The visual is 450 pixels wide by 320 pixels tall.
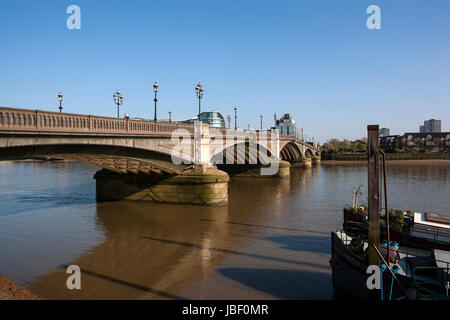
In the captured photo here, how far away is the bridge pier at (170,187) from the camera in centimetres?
2280

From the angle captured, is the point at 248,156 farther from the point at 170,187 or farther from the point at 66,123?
the point at 66,123

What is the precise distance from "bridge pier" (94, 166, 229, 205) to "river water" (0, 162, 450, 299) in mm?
772

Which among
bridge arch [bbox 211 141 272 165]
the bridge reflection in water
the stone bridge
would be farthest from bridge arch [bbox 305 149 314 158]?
the bridge reflection in water

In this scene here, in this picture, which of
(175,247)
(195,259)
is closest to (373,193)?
(195,259)

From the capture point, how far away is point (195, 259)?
12.6m

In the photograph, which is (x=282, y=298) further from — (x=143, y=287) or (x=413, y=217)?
(x=413, y=217)

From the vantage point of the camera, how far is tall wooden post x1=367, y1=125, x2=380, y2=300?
26.3ft

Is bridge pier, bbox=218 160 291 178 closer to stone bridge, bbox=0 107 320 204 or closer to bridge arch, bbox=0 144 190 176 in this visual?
stone bridge, bbox=0 107 320 204

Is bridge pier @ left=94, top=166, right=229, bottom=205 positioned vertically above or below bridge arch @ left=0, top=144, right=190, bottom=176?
below

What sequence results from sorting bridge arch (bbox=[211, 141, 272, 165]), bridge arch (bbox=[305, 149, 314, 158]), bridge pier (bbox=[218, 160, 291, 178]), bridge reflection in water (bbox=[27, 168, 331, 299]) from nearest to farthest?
bridge reflection in water (bbox=[27, 168, 331, 299]), bridge arch (bbox=[211, 141, 272, 165]), bridge pier (bbox=[218, 160, 291, 178]), bridge arch (bbox=[305, 149, 314, 158])

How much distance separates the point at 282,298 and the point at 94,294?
222 inches

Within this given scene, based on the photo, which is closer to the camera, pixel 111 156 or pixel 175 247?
pixel 175 247

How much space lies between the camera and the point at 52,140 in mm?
13438

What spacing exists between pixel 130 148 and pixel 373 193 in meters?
14.5
